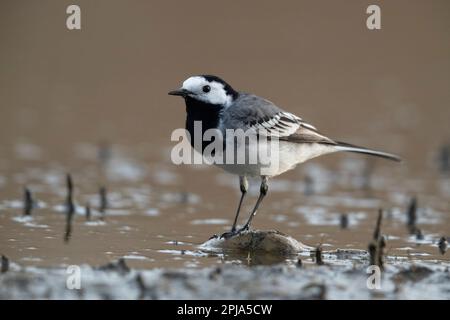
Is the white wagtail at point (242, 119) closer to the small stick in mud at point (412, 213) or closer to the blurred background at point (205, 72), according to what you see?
the small stick in mud at point (412, 213)

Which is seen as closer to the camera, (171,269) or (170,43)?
(171,269)

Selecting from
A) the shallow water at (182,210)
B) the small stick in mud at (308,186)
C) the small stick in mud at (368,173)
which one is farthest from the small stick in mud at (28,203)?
the small stick in mud at (368,173)

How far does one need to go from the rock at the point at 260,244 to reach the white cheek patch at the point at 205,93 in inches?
50.2

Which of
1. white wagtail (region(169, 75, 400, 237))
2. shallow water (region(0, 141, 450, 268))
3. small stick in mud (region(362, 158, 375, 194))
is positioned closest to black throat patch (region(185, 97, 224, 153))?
white wagtail (region(169, 75, 400, 237))

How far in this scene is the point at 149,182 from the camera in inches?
484

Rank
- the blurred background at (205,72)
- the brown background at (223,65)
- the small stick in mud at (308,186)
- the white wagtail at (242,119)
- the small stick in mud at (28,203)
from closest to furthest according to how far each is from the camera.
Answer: the white wagtail at (242,119), the small stick in mud at (28,203), the small stick in mud at (308,186), the blurred background at (205,72), the brown background at (223,65)

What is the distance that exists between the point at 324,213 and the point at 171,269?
3.82m

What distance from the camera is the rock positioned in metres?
8.27

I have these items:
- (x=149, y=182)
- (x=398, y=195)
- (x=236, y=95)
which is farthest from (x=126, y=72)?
(x=236, y=95)

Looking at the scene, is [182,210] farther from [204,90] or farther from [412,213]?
[412,213]

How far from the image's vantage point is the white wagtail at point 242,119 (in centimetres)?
852
